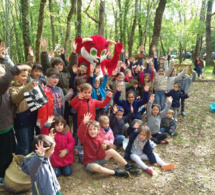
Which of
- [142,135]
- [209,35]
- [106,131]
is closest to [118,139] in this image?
[106,131]

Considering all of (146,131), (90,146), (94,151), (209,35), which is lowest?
(94,151)

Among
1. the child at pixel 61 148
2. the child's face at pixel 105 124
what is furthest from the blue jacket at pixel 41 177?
the child's face at pixel 105 124

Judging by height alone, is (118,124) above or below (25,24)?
below

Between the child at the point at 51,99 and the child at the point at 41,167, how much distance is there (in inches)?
42.7

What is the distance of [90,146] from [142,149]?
120 centimetres

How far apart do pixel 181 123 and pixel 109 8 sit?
58.9ft

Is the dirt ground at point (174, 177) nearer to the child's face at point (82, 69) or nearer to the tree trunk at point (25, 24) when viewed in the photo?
the child's face at point (82, 69)

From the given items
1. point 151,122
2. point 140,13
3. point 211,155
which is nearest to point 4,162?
point 151,122

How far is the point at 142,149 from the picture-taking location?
387cm

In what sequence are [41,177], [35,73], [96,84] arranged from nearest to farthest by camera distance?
[41,177] → [35,73] → [96,84]

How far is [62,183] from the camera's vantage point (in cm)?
317

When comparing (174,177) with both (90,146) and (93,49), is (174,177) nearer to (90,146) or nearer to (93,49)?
(90,146)

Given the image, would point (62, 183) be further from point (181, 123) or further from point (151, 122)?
point (181, 123)

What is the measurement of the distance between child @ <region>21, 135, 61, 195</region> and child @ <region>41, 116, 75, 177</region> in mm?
942
